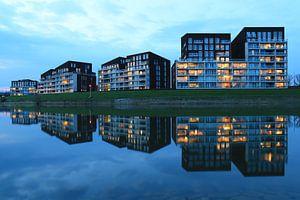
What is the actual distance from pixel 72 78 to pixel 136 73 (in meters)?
51.8

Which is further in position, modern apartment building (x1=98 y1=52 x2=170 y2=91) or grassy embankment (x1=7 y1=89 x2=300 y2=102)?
modern apartment building (x1=98 y1=52 x2=170 y2=91)

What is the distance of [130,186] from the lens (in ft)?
27.3

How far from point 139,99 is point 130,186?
265ft

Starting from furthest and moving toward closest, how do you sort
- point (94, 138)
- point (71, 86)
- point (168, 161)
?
point (71, 86) < point (94, 138) < point (168, 161)

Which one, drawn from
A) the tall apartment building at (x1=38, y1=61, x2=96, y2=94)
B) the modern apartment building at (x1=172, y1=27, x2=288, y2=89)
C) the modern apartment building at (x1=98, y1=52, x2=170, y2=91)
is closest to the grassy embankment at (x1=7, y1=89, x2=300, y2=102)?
the modern apartment building at (x1=172, y1=27, x2=288, y2=89)

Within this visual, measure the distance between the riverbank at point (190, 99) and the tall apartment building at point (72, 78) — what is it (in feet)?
172

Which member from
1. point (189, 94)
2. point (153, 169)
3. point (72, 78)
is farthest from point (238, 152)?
point (72, 78)

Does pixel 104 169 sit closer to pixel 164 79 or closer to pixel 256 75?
pixel 256 75

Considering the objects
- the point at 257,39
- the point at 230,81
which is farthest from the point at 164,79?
the point at 257,39

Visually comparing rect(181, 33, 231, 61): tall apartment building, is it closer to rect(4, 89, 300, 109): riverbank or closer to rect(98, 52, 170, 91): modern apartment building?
rect(98, 52, 170, 91): modern apartment building

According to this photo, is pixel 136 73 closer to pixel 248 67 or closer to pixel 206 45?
pixel 206 45

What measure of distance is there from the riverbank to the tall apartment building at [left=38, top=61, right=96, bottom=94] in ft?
172

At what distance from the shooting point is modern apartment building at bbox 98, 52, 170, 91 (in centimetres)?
13050

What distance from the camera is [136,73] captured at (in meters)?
132
